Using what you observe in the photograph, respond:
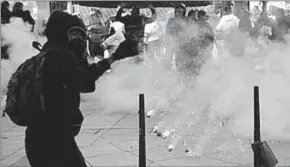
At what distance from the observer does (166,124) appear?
8.02 m

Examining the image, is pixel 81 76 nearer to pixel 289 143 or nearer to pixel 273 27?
pixel 289 143

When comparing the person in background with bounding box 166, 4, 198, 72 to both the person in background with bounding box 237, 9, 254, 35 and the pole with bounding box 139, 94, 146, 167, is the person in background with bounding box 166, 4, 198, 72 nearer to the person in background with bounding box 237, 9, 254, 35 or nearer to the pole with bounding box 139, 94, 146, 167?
the person in background with bounding box 237, 9, 254, 35

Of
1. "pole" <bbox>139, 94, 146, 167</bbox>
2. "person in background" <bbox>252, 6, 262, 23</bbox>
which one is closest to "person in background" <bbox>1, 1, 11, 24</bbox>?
"person in background" <bbox>252, 6, 262, 23</bbox>

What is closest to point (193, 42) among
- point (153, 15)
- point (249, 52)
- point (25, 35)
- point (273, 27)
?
point (249, 52)

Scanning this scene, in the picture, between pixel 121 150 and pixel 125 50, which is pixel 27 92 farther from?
pixel 121 150

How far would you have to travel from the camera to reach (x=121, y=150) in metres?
6.46

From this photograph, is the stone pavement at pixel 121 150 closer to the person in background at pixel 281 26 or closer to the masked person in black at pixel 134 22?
the person in background at pixel 281 26

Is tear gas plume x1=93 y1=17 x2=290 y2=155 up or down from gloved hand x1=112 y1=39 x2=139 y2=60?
down

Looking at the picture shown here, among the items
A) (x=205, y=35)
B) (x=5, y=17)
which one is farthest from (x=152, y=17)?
(x=5, y=17)

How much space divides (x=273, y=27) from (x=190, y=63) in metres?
2.70

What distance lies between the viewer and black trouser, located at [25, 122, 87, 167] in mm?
3250

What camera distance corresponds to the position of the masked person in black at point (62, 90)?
10.4 feet

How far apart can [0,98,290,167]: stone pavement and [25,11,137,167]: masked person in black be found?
8.41 feet

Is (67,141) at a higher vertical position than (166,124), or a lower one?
higher
